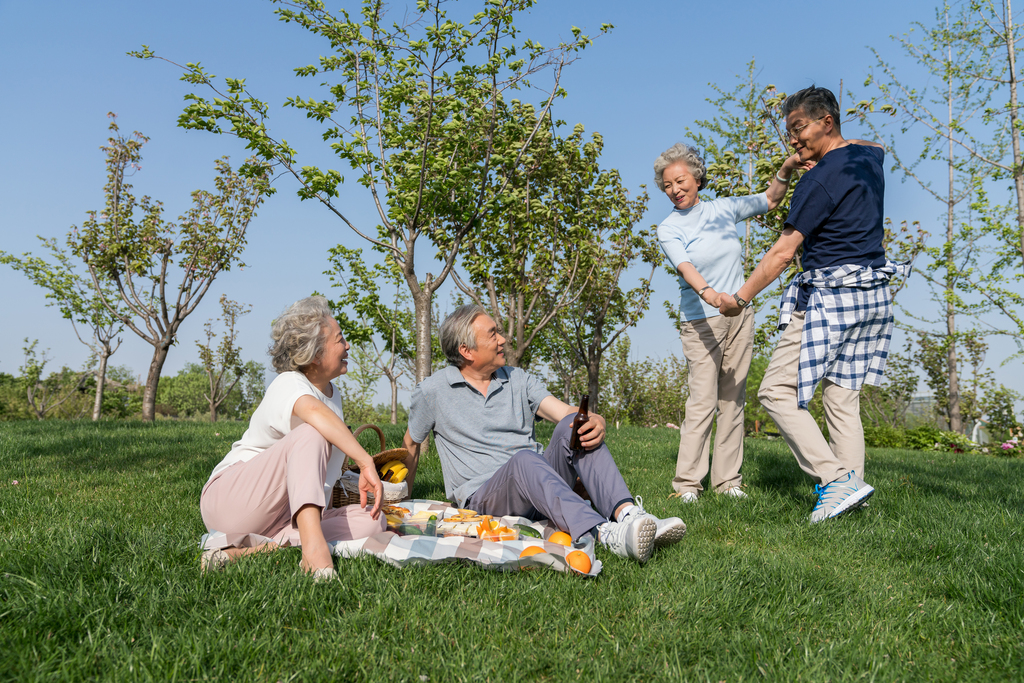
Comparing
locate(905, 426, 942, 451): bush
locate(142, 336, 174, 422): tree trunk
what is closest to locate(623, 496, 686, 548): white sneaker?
locate(905, 426, 942, 451): bush

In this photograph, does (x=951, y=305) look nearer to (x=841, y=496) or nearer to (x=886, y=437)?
(x=886, y=437)

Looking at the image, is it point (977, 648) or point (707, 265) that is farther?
point (707, 265)

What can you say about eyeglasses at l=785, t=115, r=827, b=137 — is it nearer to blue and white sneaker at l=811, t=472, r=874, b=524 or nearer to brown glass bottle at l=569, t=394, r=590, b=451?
blue and white sneaker at l=811, t=472, r=874, b=524

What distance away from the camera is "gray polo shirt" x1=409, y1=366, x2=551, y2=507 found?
367cm

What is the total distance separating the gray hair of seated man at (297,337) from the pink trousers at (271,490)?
0.45 meters

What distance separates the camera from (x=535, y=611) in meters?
2.22

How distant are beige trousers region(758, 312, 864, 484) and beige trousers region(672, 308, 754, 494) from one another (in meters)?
0.64

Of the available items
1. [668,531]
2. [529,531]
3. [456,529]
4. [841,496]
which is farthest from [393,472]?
[841,496]

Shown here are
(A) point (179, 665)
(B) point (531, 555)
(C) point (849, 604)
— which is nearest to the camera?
(A) point (179, 665)

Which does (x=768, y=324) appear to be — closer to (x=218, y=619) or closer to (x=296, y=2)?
(x=296, y=2)

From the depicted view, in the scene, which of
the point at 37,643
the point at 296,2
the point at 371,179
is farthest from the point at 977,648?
the point at 296,2

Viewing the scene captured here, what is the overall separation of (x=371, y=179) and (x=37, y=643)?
20.1ft

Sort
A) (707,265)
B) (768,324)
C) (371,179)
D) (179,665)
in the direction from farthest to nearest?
(768,324)
(371,179)
(707,265)
(179,665)

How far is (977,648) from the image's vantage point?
2037 mm
